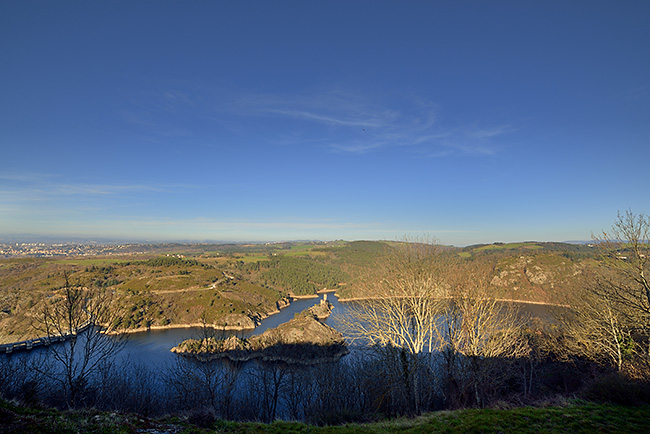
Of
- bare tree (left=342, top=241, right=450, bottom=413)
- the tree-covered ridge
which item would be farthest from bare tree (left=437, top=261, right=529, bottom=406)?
the tree-covered ridge

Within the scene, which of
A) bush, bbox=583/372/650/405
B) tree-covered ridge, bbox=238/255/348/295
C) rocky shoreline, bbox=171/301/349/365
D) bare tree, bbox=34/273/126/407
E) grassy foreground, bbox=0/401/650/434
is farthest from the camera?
tree-covered ridge, bbox=238/255/348/295

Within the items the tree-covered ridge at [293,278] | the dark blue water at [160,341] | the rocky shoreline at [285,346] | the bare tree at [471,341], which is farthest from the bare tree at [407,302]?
the tree-covered ridge at [293,278]

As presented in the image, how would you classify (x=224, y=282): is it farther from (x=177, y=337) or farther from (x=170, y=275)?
(x=177, y=337)

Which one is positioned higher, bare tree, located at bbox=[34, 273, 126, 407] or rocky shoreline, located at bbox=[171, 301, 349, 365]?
bare tree, located at bbox=[34, 273, 126, 407]

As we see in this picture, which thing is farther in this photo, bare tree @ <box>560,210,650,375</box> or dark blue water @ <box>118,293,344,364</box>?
dark blue water @ <box>118,293,344,364</box>

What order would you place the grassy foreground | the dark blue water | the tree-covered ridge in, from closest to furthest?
the grassy foreground < the dark blue water < the tree-covered ridge

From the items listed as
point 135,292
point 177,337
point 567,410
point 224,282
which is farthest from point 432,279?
point 224,282

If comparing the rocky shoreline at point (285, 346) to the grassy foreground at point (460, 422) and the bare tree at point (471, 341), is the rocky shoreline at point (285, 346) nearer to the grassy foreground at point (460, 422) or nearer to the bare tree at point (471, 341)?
the bare tree at point (471, 341)

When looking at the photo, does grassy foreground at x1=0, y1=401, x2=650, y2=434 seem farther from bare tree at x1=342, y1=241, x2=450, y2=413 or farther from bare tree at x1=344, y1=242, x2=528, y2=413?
bare tree at x1=344, y1=242, x2=528, y2=413

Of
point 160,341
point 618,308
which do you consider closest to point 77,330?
point 618,308
